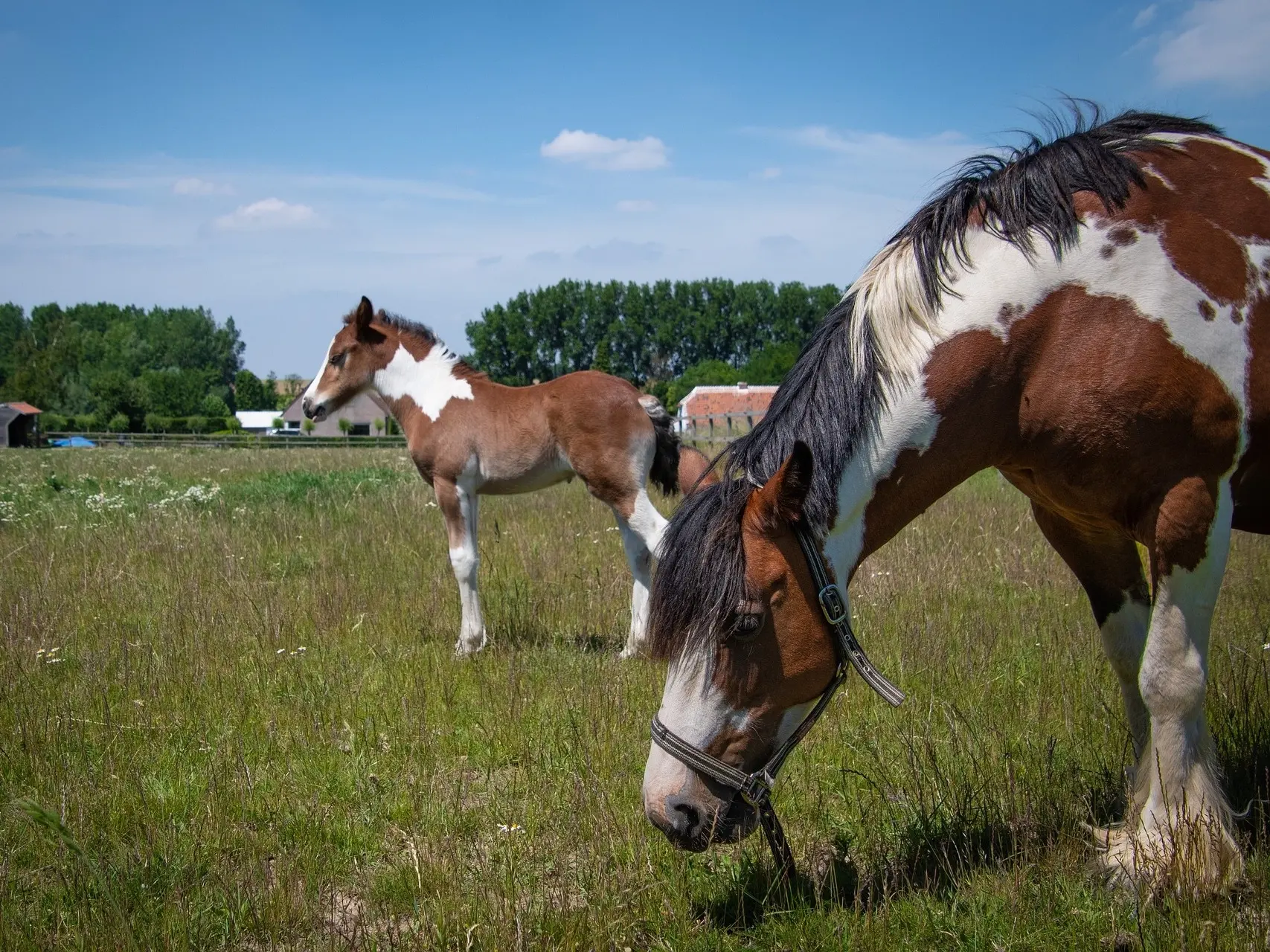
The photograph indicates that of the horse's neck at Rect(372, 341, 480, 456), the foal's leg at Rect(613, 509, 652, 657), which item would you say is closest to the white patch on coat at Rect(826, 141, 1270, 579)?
the foal's leg at Rect(613, 509, 652, 657)

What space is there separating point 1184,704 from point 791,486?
4.80ft

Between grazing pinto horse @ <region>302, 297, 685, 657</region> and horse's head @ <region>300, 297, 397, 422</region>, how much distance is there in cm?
1

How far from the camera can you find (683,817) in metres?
2.49

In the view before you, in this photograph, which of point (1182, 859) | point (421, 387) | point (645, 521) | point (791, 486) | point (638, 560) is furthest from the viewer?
point (421, 387)

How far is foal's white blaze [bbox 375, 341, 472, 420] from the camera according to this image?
7173 mm

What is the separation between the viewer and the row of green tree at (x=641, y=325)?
93625mm

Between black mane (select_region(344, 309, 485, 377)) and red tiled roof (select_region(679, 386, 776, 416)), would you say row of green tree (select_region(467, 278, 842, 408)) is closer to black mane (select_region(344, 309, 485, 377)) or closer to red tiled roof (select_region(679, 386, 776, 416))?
red tiled roof (select_region(679, 386, 776, 416))

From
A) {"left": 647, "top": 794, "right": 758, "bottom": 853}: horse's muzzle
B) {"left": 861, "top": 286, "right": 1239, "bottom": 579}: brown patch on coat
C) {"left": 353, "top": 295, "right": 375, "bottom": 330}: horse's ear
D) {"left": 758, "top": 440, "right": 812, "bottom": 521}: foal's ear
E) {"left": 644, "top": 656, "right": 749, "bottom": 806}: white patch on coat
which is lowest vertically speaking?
{"left": 647, "top": 794, "right": 758, "bottom": 853}: horse's muzzle

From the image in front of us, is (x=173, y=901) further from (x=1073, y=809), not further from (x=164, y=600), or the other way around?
(x=164, y=600)

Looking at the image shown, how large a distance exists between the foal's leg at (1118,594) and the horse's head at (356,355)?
5814 millimetres

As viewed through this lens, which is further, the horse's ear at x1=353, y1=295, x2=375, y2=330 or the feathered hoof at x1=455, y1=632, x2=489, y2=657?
the horse's ear at x1=353, y1=295, x2=375, y2=330

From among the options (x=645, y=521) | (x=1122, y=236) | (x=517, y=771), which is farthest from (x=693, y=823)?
(x=645, y=521)

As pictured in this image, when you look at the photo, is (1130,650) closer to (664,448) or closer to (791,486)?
(791,486)

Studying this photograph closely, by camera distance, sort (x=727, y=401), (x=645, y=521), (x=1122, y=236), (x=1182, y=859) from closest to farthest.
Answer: (x=1182, y=859) → (x=1122, y=236) → (x=645, y=521) → (x=727, y=401)
